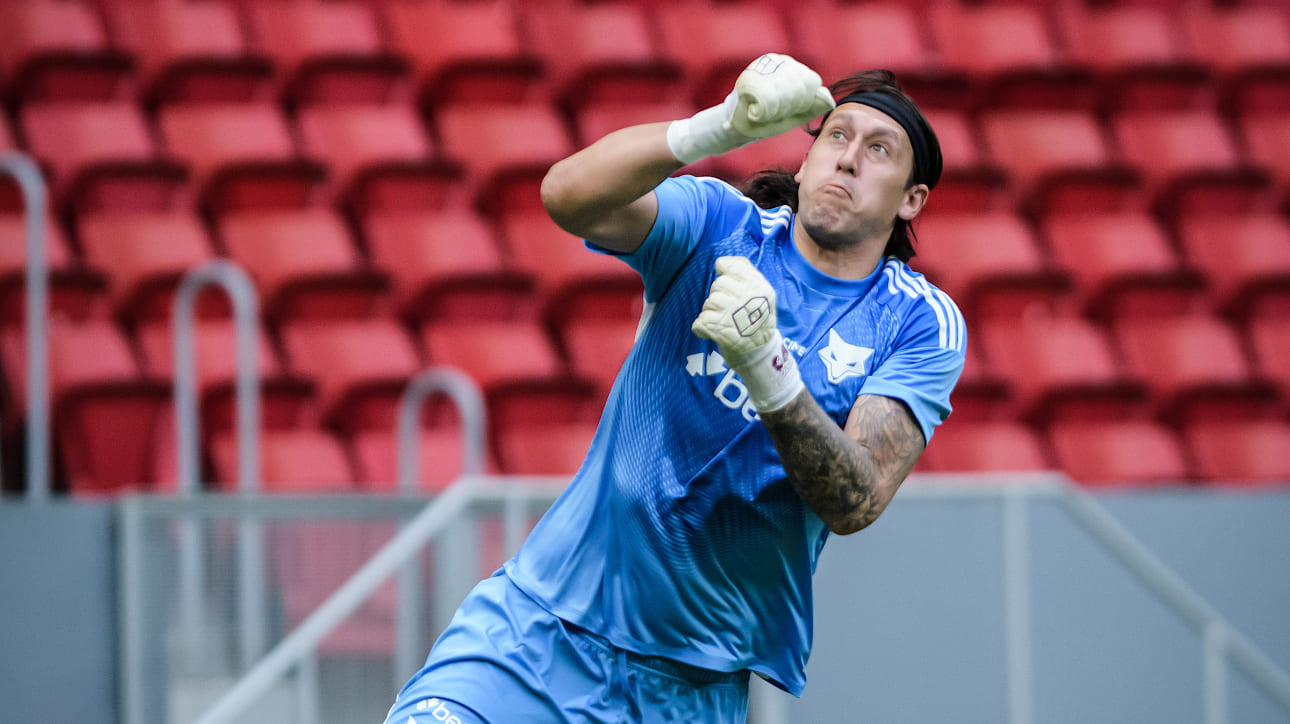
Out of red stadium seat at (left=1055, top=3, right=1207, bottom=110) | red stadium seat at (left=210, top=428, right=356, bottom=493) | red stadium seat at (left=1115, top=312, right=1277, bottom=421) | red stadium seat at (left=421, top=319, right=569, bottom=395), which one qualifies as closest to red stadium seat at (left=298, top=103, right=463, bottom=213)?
red stadium seat at (left=421, top=319, right=569, bottom=395)

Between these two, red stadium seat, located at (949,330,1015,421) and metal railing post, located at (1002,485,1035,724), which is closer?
metal railing post, located at (1002,485,1035,724)

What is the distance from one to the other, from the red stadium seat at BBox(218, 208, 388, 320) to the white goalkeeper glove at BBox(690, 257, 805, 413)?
12.8 feet

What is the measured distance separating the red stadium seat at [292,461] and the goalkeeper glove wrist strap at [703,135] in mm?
3429

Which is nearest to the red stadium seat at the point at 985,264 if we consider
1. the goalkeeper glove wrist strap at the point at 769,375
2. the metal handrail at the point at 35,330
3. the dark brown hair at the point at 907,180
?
the metal handrail at the point at 35,330

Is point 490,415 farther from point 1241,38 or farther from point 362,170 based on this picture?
point 1241,38

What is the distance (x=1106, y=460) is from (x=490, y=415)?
9.25 ft

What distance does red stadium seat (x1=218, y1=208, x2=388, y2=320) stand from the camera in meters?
5.77

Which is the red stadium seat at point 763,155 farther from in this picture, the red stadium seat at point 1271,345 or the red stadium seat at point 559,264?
the red stadium seat at point 1271,345

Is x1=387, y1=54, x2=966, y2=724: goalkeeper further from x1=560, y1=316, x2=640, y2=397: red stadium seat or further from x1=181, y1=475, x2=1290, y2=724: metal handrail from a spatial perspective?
x1=560, y1=316, x2=640, y2=397: red stadium seat

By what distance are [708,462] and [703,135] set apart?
58 centimetres

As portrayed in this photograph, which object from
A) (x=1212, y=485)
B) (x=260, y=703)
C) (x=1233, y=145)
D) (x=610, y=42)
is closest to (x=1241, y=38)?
(x=1233, y=145)

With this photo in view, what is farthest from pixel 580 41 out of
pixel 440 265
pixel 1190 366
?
pixel 1190 366

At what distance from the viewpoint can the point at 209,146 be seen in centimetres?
617

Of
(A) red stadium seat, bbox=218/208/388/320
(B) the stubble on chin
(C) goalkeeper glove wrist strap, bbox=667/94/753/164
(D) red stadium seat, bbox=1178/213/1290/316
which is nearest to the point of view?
(C) goalkeeper glove wrist strap, bbox=667/94/753/164
